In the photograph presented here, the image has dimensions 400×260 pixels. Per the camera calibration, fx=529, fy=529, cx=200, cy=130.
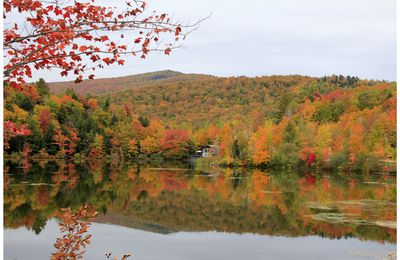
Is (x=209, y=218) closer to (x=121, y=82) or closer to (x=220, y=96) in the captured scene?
(x=220, y=96)

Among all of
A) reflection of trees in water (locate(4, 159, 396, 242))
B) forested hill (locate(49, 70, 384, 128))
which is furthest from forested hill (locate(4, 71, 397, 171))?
reflection of trees in water (locate(4, 159, 396, 242))

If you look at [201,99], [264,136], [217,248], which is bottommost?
[217,248]

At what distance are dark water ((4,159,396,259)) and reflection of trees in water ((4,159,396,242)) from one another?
45 mm

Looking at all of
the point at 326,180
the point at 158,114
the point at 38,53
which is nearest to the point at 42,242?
the point at 38,53

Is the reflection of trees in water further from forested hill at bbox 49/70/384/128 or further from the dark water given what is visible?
forested hill at bbox 49/70/384/128

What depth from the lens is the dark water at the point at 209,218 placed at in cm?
1678

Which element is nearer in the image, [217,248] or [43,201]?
[217,248]

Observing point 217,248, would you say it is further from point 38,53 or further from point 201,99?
point 201,99

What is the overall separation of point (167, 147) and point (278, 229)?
5164cm

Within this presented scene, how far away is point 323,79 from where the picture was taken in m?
123

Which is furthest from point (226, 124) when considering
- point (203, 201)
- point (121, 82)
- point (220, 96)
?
point (121, 82)

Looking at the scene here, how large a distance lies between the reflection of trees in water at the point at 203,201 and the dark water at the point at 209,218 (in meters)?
0.05

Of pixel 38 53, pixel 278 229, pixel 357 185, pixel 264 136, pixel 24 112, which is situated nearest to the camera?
pixel 38 53

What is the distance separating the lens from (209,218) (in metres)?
23.0
